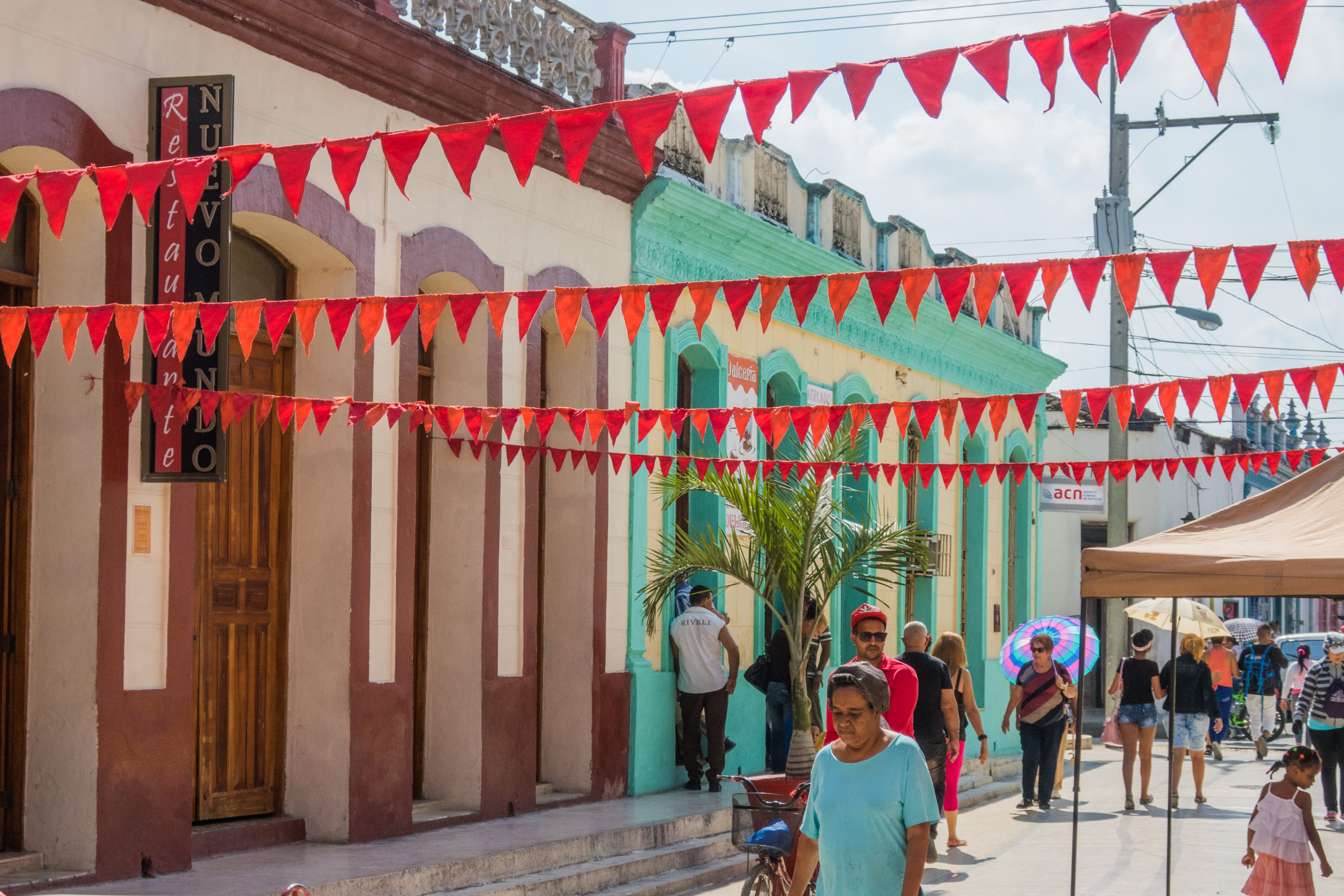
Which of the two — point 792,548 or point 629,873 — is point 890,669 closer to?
point 629,873

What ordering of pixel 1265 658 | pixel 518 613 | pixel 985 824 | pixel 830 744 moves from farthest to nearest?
pixel 1265 658 → pixel 985 824 → pixel 518 613 → pixel 830 744

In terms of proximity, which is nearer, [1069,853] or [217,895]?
[217,895]

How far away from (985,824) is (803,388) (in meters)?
4.75

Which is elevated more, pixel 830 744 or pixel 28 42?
pixel 28 42

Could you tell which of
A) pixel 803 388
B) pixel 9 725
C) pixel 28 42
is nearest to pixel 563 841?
pixel 9 725

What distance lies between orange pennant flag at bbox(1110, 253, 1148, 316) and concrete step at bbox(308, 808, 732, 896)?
5.01 metres

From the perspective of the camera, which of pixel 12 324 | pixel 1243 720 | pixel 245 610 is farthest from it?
pixel 1243 720

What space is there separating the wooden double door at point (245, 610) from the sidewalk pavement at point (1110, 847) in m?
3.01

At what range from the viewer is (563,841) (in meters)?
10.6

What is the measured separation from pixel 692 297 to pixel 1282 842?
4.43 metres

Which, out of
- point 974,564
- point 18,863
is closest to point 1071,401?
point 18,863

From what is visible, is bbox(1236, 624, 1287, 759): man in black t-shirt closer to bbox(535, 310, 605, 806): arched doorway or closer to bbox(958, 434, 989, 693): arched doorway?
bbox(958, 434, 989, 693): arched doorway

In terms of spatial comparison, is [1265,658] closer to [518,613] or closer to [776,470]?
[776,470]

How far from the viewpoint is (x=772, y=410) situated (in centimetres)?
948
